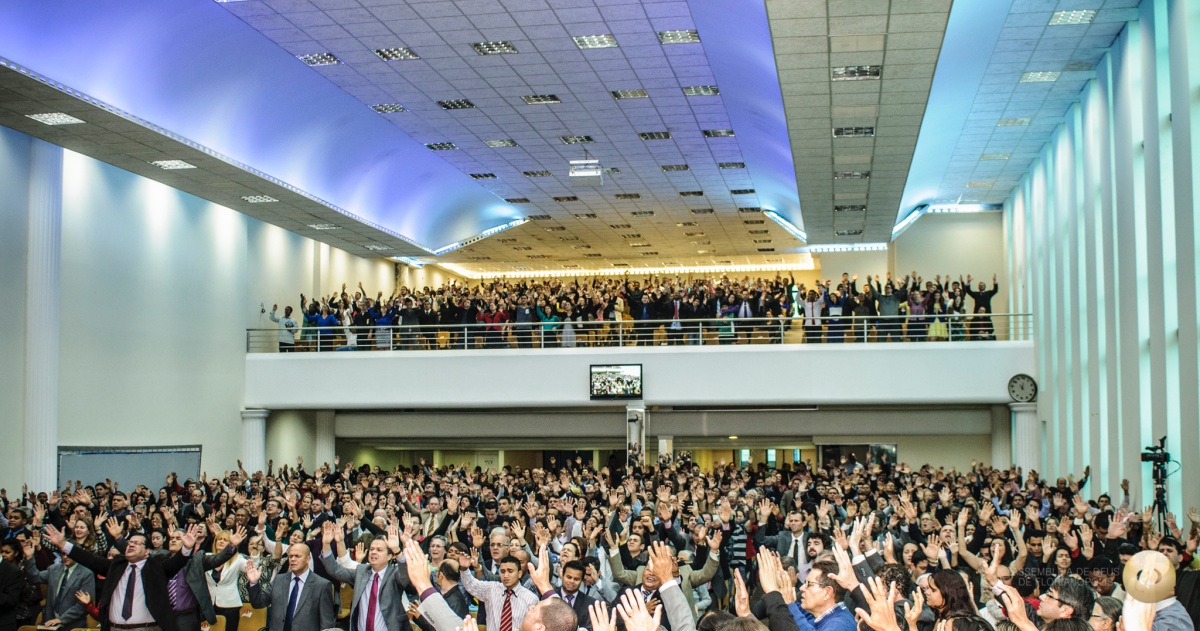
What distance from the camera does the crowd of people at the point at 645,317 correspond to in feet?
72.6

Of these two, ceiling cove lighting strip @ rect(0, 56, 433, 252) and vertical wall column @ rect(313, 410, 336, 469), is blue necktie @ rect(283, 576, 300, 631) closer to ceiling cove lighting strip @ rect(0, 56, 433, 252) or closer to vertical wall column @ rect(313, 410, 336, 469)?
ceiling cove lighting strip @ rect(0, 56, 433, 252)

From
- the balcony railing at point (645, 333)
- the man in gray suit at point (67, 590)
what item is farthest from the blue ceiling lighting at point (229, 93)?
the man in gray suit at point (67, 590)

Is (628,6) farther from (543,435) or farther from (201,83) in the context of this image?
(543,435)

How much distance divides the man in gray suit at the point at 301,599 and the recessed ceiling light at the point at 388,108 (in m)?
13.1

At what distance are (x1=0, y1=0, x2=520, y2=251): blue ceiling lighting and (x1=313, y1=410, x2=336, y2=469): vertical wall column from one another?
171 inches

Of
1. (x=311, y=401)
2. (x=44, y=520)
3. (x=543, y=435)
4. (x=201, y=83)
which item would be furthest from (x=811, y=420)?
(x=44, y=520)

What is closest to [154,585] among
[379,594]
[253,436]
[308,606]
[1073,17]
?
[308,606]

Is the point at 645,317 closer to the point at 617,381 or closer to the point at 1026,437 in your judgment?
the point at 617,381

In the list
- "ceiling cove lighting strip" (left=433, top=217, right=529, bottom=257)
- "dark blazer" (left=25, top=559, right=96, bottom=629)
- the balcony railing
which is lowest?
"dark blazer" (left=25, top=559, right=96, bottom=629)

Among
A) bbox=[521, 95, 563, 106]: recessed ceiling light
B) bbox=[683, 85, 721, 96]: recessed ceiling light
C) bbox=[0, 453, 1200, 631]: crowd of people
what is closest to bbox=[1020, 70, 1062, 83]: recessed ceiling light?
bbox=[683, 85, 721, 96]: recessed ceiling light

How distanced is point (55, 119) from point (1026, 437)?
1709 cm

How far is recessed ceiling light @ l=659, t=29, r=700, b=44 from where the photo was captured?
16.0m

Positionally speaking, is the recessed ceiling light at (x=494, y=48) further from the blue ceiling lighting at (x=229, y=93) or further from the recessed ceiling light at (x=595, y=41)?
the blue ceiling lighting at (x=229, y=93)

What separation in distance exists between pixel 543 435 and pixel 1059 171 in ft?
36.1
